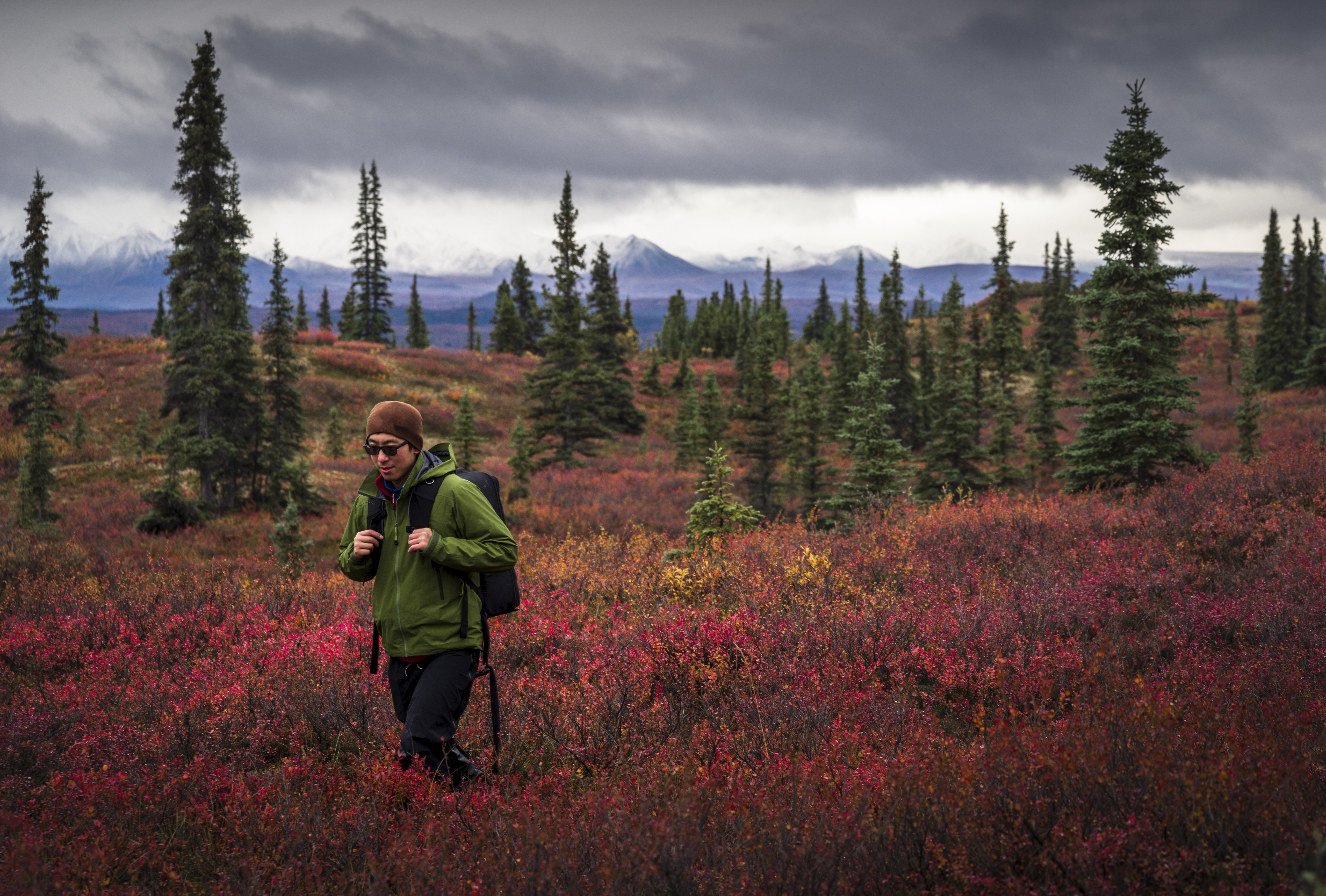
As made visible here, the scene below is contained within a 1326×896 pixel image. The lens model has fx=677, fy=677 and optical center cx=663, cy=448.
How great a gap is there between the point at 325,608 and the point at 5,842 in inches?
190

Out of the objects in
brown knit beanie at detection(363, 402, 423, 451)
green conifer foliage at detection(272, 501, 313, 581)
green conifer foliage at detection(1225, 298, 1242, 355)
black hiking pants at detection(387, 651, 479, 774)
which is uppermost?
green conifer foliage at detection(1225, 298, 1242, 355)

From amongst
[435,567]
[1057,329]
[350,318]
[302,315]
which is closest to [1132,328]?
[435,567]

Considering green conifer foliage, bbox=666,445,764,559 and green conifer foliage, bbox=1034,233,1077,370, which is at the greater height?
green conifer foliage, bbox=1034,233,1077,370

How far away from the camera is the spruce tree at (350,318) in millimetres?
61938

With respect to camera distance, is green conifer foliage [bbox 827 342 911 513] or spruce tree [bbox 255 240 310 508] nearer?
green conifer foliage [bbox 827 342 911 513]

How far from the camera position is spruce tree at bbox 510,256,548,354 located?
7250cm

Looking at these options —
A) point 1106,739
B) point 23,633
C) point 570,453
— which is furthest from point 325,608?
point 570,453

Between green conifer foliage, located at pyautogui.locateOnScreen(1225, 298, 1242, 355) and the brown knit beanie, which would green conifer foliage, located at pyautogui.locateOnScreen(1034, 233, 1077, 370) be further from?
the brown knit beanie

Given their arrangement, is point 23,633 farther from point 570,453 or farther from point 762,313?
point 762,313

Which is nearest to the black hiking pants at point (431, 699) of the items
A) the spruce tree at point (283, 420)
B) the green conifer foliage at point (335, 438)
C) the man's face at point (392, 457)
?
the man's face at point (392, 457)

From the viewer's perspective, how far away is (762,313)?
7519cm

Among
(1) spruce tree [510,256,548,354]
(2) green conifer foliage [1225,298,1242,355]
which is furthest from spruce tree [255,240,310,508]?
(2) green conifer foliage [1225,298,1242,355]

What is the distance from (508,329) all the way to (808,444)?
2003 inches

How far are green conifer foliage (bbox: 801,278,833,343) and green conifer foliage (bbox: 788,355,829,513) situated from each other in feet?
227
